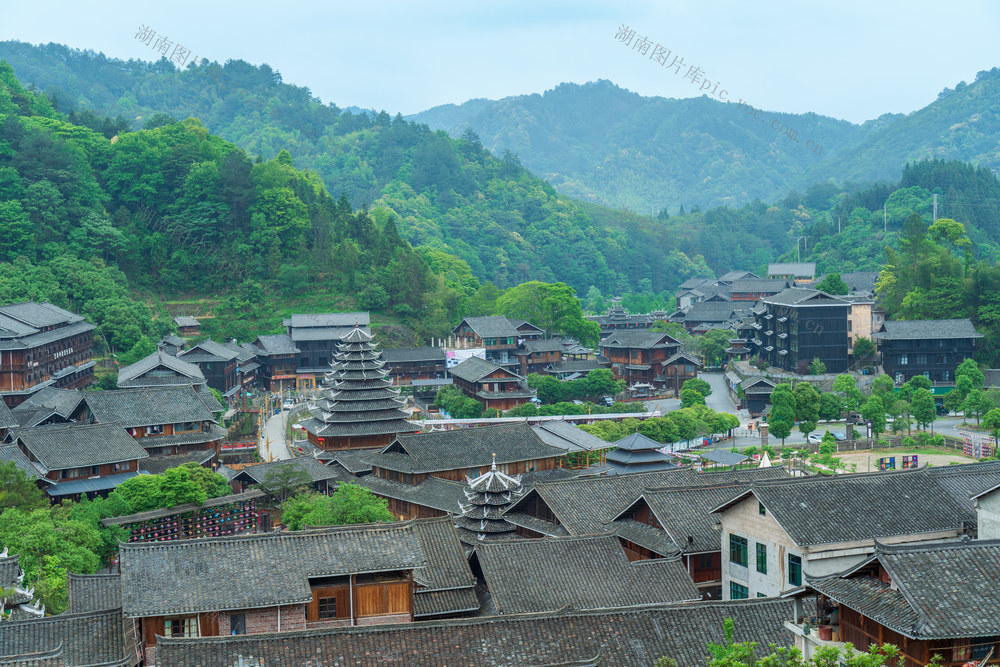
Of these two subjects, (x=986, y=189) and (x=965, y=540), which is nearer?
(x=965, y=540)

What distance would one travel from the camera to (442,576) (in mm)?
25703

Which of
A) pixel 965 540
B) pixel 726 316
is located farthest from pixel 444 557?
pixel 726 316

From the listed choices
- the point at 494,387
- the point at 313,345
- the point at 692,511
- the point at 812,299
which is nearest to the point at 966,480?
the point at 692,511

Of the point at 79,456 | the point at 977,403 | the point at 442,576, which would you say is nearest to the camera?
the point at 442,576

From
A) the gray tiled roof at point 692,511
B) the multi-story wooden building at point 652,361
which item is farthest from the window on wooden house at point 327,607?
the multi-story wooden building at point 652,361

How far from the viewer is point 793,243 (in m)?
171

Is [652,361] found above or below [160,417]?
below

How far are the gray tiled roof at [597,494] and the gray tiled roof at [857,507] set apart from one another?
6025 millimetres

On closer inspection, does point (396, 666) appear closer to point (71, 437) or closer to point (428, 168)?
point (71, 437)

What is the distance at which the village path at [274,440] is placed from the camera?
54781 mm

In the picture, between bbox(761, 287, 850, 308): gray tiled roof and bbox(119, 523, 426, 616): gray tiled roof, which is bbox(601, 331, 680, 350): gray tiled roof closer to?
bbox(761, 287, 850, 308): gray tiled roof

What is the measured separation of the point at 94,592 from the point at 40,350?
3665cm

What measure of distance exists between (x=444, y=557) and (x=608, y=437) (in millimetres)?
28216

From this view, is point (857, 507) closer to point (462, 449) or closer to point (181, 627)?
point (181, 627)
